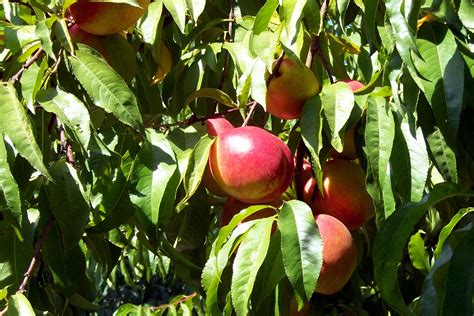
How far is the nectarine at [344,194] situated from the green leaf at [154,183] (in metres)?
0.20

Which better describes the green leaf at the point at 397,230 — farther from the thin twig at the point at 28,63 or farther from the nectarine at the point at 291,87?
the thin twig at the point at 28,63

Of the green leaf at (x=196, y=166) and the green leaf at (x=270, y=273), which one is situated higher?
the green leaf at (x=196, y=166)

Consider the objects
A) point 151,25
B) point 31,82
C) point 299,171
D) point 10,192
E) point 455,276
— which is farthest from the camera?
point 151,25

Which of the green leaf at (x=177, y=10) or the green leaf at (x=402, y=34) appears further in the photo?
the green leaf at (x=177, y=10)

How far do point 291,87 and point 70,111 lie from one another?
11.0 inches

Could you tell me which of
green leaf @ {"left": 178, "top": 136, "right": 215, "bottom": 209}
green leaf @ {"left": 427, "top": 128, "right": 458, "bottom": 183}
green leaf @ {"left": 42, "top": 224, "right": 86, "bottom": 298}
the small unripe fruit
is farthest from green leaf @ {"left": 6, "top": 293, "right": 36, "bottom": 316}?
green leaf @ {"left": 427, "top": 128, "right": 458, "bottom": 183}

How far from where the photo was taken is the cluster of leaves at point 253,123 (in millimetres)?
852

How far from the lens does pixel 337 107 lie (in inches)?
38.5

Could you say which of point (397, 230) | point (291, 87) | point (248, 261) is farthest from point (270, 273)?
point (291, 87)

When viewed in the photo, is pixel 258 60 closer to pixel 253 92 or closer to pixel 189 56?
pixel 253 92

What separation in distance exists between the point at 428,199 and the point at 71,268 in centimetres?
49

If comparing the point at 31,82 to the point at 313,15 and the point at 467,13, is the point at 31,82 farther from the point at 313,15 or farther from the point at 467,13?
the point at 467,13

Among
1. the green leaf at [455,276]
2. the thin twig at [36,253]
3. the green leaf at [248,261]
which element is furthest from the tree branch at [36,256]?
the green leaf at [455,276]

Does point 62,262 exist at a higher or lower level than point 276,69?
lower
